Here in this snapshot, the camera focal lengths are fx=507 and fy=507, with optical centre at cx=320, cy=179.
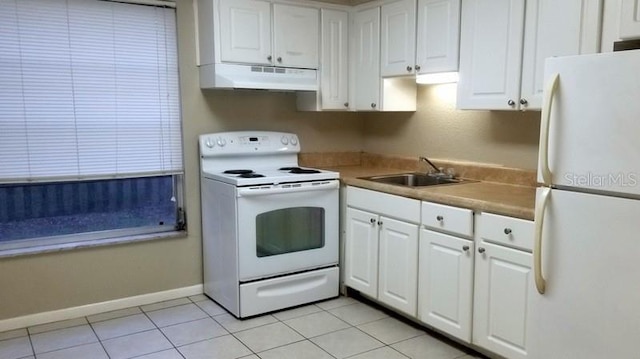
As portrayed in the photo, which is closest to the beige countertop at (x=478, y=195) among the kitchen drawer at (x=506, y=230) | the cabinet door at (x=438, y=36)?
the kitchen drawer at (x=506, y=230)

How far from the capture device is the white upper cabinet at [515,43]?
2377mm

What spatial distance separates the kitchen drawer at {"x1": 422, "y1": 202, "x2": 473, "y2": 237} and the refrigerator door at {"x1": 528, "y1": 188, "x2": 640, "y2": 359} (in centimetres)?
60

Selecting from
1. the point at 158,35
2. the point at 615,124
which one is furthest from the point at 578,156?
the point at 158,35

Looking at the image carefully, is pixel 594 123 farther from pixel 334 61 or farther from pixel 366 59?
pixel 334 61

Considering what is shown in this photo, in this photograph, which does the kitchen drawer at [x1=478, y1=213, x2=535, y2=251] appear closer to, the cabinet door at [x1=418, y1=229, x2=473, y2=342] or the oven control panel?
the cabinet door at [x1=418, y1=229, x2=473, y2=342]

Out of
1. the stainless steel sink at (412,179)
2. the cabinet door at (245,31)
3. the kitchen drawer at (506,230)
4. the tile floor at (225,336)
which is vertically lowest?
the tile floor at (225,336)

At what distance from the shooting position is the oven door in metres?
3.25

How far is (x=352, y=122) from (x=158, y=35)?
5.72 ft

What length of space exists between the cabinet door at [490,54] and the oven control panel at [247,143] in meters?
1.41

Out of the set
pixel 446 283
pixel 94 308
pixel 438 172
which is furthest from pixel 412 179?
pixel 94 308

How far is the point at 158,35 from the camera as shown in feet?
11.2

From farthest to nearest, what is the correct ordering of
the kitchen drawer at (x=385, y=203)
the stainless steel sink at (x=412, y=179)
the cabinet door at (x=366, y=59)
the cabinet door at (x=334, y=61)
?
the cabinet door at (x=334, y=61)
the cabinet door at (x=366, y=59)
the stainless steel sink at (x=412, y=179)
the kitchen drawer at (x=385, y=203)

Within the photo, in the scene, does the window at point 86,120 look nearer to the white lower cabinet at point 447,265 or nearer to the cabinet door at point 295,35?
the cabinet door at point 295,35

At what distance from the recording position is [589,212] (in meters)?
1.88
